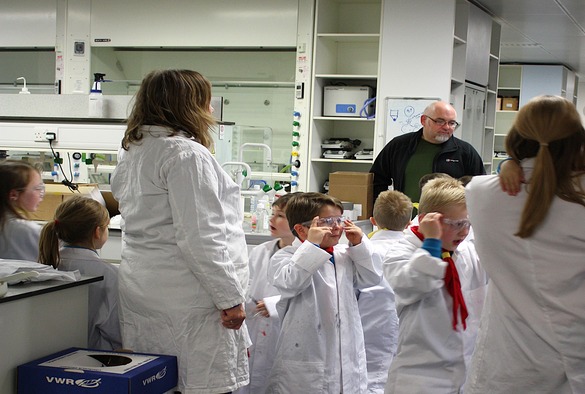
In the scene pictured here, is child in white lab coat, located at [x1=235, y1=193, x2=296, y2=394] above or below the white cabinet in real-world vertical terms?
below

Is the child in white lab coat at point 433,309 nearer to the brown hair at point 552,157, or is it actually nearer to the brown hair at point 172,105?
the brown hair at point 552,157

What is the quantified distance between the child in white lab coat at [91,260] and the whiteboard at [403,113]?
3560 mm

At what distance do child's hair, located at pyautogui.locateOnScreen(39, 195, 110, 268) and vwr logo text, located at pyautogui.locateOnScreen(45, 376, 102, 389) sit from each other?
1.94ft

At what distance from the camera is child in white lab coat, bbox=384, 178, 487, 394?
74.4 inches

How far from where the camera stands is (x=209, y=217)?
6.26 feet

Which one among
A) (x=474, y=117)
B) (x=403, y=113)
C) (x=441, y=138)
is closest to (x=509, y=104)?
(x=474, y=117)

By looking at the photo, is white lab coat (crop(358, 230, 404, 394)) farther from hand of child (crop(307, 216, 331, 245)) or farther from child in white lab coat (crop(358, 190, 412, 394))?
hand of child (crop(307, 216, 331, 245))

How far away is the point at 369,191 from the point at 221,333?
2212 millimetres

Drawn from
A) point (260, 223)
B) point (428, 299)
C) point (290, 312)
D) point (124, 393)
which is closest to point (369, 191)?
point (260, 223)

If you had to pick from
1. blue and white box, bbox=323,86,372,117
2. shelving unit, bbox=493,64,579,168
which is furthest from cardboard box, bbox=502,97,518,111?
blue and white box, bbox=323,86,372,117

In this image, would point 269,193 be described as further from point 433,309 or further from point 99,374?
point 99,374

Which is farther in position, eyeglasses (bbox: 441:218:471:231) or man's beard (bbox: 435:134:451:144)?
man's beard (bbox: 435:134:451:144)

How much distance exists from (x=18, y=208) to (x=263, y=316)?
0.92 m

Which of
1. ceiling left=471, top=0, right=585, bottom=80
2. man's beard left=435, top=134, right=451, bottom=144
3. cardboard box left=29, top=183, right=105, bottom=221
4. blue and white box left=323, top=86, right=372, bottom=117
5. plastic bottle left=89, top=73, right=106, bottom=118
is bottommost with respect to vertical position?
cardboard box left=29, top=183, right=105, bottom=221
